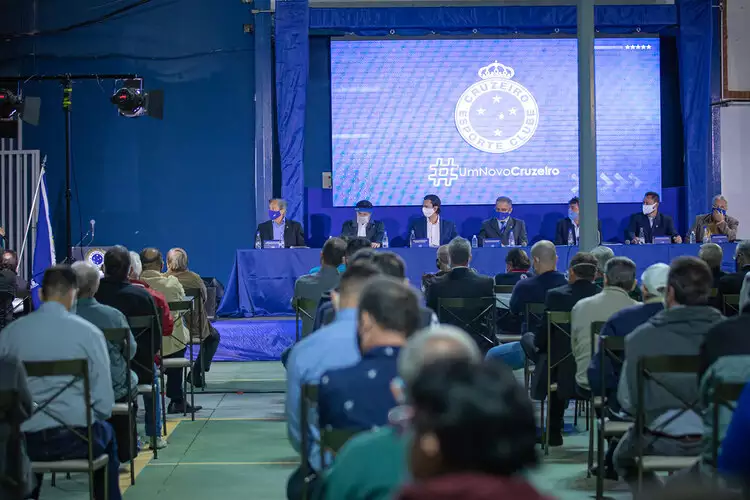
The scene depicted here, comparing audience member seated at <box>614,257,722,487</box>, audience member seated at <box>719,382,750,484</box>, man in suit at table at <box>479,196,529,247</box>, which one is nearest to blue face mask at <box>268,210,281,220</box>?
man in suit at table at <box>479,196,529,247</box>

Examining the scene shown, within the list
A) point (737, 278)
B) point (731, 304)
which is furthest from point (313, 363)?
point (737, 278)

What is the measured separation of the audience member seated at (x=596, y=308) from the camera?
529 centimetres

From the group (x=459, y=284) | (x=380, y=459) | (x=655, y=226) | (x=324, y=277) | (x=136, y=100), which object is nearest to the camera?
(x=380, y=459)

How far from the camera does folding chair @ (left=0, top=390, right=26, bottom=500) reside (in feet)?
10.9

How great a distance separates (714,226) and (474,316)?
18.9 feet

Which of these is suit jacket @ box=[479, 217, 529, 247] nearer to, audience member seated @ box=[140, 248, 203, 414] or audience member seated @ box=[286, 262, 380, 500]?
audience member seated @ box=[140, 248, 203, 414]

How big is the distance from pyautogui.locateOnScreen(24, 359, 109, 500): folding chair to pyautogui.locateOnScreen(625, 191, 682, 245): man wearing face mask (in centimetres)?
887

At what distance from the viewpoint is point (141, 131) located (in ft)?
42.3

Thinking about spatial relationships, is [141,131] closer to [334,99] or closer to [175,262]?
[334,99]

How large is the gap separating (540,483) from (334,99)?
26.5 ft

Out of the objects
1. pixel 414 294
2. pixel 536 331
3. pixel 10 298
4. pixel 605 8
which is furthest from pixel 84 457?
pixel 605 8

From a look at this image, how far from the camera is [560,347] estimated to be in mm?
5840

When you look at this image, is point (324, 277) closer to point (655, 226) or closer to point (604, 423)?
point (604, 423)

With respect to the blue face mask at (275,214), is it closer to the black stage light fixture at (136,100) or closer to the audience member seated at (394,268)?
the black stage light fixture at (136,100)
